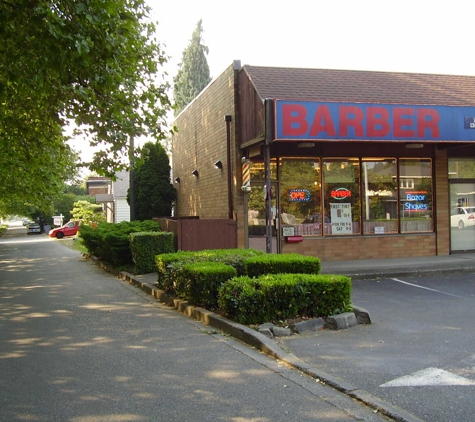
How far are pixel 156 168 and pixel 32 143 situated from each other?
773cm

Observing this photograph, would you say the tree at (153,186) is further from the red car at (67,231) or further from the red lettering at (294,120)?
the red car at (67,231)

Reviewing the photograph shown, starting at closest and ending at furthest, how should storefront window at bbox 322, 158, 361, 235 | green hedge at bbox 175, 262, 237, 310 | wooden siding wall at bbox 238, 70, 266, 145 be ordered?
1. green hedge at bbox 175, 262, 237, 310
2. wooden siding wall at bbox 238, 70, 266, 145
3. storefront window at bbox 322, 158, 361, 235

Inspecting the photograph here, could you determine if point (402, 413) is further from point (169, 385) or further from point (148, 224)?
point (148, 224)

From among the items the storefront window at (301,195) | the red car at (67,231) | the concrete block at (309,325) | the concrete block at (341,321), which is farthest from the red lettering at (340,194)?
the red car at (67,231)

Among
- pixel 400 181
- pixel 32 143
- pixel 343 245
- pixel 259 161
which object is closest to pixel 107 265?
pixel 32 143

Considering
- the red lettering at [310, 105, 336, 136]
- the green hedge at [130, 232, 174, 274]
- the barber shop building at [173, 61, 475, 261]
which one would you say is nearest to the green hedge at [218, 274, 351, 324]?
the red lettering at [310, 105, 336, 136]

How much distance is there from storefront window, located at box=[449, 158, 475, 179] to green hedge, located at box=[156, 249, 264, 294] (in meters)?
8.21

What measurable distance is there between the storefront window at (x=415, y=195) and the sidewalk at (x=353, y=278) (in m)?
1.10

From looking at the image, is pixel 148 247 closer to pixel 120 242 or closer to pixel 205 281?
pixel 120 242

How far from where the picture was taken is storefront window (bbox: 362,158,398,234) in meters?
14.9

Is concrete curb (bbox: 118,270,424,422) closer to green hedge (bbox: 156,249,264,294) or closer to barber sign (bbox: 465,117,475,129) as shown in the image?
green hedge (bbox: 156,249,264,294)

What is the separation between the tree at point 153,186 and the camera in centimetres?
2117

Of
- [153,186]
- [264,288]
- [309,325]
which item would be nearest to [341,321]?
[309,325]

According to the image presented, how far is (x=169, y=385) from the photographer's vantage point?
510 cm
